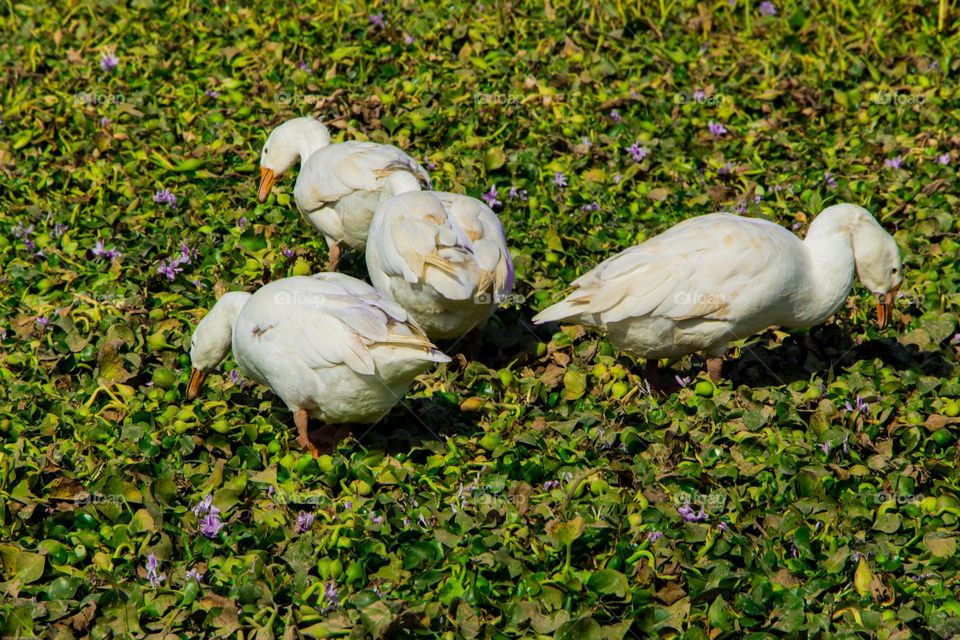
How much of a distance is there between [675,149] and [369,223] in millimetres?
2613

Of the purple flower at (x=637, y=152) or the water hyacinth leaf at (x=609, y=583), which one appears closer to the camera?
the water hyacinth leaf at (x=609, y=583)

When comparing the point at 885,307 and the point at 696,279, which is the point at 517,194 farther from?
the point at 885,307

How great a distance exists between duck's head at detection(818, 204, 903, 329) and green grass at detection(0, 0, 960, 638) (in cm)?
40

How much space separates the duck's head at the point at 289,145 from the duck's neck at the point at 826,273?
3290mm

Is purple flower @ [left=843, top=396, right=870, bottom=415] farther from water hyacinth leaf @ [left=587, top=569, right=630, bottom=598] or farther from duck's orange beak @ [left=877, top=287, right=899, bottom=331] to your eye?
water hyacinth leaf @ [left=587, top=569, right=630, bottom=598]

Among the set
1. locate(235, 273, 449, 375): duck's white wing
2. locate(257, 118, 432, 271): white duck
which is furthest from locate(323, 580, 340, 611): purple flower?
locate(257, 118, 432, 271): white duck

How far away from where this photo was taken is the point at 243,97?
8820mm

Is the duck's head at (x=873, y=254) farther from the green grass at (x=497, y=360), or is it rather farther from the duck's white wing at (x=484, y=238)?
the duck's white wing at (x=484, y=238)

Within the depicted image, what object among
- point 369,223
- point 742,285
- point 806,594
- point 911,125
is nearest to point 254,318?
point 369,223

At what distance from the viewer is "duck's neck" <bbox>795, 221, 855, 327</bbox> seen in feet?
20.1

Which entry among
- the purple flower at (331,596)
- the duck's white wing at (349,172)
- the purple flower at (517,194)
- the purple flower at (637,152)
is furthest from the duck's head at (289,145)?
the purple flower at (331,596)

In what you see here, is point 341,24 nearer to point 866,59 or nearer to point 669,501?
point 866,59

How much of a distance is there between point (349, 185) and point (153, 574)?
2895 millimetres

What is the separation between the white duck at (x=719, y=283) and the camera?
584cm
